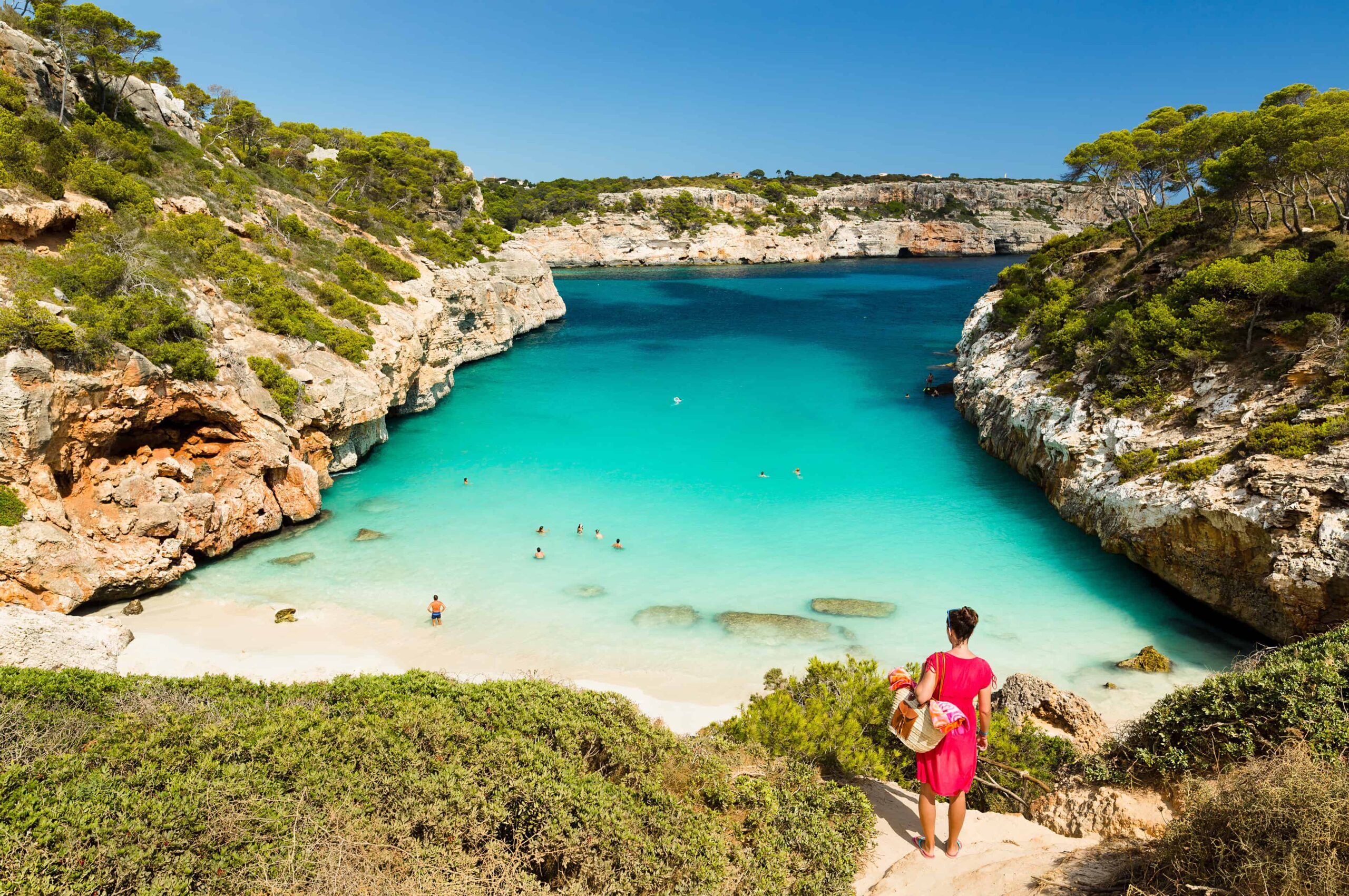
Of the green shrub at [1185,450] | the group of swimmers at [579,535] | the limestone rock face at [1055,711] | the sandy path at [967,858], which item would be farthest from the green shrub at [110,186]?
the green shrub at [1185,450]

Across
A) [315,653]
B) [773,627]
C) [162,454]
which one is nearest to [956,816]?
[773,627]

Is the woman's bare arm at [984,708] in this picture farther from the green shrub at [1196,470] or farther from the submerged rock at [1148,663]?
the green shrub at [1196,470]

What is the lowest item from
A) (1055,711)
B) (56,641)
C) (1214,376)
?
(1055,711)

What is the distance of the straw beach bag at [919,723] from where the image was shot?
550cm

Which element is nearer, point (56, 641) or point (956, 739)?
point (956, 739)

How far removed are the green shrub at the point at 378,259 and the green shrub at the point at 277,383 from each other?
1419 centimetres

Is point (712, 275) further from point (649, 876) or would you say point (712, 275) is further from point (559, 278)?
point (649, 876)

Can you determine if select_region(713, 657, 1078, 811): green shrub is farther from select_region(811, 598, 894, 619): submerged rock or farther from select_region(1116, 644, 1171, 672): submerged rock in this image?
select_region(811, 598, 894, 619): submerged rock

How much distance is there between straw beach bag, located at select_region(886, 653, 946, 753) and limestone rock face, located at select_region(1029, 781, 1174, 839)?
226cm

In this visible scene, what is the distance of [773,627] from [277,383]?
1688cm

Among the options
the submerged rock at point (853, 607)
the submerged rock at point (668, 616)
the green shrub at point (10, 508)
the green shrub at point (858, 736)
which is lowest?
the submerged rock at point (668, 616)

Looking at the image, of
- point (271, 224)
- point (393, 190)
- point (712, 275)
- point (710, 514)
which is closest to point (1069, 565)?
point (710, 514)

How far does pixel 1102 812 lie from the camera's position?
253 inches

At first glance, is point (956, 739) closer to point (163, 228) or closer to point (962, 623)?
point (962, 623)
